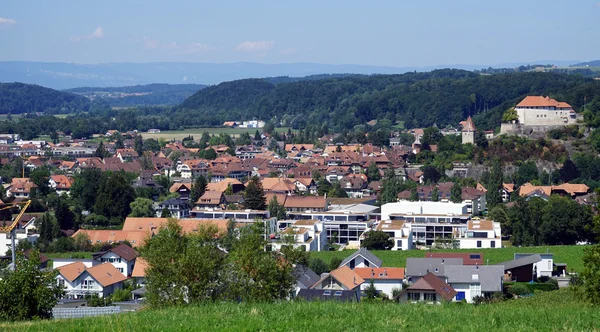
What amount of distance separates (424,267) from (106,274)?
8.36 meters

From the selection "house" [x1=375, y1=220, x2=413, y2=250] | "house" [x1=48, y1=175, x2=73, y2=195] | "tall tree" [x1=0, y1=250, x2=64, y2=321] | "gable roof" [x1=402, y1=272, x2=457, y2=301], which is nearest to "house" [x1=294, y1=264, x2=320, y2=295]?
"gable roof" [x1=402, y1=272, x2=457, y2=301]

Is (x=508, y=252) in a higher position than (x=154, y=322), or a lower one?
lower

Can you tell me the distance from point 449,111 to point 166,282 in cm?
8104

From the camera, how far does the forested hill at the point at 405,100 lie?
300ft

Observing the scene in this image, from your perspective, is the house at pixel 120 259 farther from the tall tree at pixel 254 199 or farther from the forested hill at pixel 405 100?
the forested hill at pixel 405 100

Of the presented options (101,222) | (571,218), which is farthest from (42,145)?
(571,218)

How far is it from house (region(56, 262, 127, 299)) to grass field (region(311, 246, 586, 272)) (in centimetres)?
704

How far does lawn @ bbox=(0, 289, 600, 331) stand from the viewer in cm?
912

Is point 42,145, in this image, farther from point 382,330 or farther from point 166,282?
point 382,330

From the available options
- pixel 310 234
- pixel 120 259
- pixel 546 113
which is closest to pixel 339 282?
pixel 120 259

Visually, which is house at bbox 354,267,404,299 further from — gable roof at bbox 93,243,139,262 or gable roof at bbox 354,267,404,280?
gable roof at bbox 93,243,139,262

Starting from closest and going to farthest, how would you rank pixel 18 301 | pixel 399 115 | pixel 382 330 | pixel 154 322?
pixel 382 330, pixel 154 322, pixel 18 301, pixel 399 115

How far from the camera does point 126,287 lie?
951 inches

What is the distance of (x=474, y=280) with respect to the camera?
21828mm
